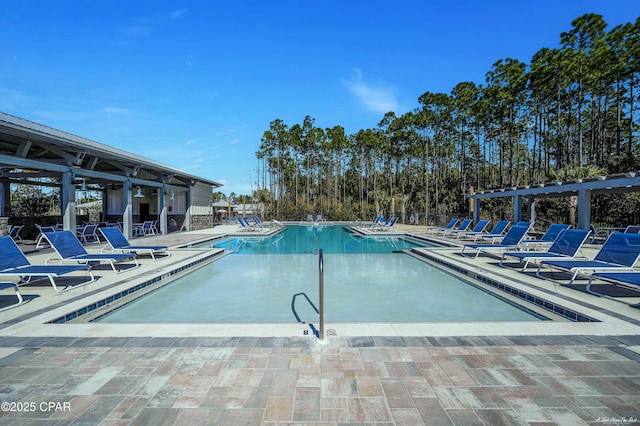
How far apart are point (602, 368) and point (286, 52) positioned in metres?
16.8

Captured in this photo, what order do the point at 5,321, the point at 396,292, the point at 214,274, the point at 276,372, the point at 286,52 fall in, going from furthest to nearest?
the point at 286,52, the point at 214,274, the point at 396,292, the point at 5,321, the point at 276,372

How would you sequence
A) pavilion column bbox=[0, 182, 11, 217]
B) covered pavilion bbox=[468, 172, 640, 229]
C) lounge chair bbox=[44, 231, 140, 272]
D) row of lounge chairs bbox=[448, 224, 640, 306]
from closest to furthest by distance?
1. row of lounge chairs bbox=[448, 224, 640, 306]
2. lounge chair bbox=[44, 231, 140, 272]
3. covered pavilion bbox=[468, 172, 640, 229]
4. pavilion column bbox=[0, 182, 11, 217]

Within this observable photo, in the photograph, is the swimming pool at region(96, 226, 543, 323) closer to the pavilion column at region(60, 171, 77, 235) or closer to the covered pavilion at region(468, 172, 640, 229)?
the pavilion column at region(60, 171, 77, 235)

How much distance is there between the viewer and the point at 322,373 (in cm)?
224

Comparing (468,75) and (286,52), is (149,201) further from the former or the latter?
(468,75)

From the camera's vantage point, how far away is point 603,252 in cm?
495

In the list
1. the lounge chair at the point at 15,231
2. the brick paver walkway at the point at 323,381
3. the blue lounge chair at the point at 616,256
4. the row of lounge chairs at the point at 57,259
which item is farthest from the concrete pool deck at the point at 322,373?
the lounge chair at the point at 15,231

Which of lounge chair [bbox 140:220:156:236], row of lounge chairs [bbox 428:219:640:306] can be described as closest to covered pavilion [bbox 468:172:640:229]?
row of lounge chairs [bbox 428:219:640:306]

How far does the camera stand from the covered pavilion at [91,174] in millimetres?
7902

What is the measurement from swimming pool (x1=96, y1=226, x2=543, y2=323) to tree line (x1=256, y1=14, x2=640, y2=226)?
506 inches

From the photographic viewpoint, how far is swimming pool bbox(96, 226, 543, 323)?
4.11 metres

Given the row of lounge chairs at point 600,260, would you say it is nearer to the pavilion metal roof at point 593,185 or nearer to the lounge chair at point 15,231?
the pavilion metal roof at point 593,185

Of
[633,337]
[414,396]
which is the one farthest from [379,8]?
[414,396]

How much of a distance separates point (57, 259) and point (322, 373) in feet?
20.4
